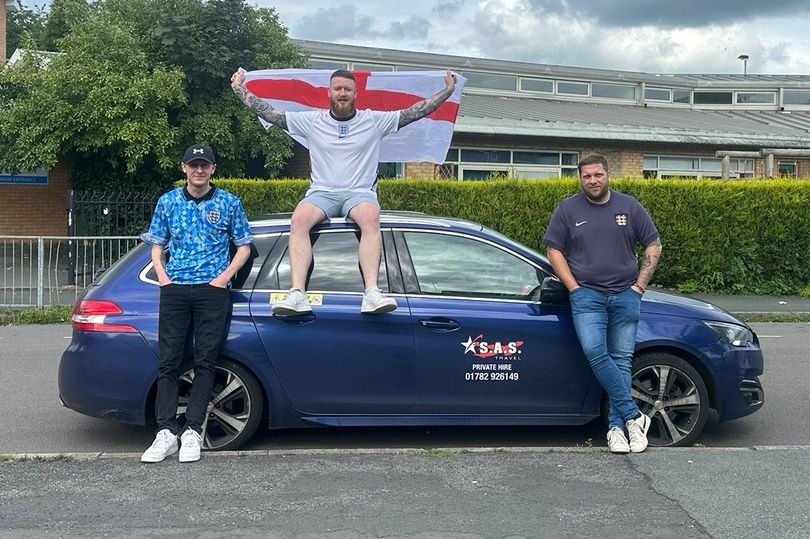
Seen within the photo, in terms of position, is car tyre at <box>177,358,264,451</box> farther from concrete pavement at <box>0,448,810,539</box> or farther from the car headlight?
the car headlight

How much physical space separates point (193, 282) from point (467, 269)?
5.68 ft

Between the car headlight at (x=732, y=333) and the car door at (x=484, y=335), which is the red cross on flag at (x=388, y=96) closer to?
the car door at (x=484, y=335)

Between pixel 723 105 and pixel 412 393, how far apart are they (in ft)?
86.3

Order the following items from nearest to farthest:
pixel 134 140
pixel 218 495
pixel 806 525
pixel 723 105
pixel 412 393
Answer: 1. pixel 806 525
2. pixel 218 495
3. pixel 412 393
4. pixel 134 140
5. pixel 723 105

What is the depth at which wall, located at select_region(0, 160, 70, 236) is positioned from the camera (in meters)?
20.0

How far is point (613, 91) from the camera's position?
1036 inches

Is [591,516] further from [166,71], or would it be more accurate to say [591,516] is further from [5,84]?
[5,84]

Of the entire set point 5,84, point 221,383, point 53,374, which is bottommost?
point 53,374

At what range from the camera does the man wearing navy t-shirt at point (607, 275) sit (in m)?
4.82

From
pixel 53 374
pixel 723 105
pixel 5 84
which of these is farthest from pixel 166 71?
pixel 723 105

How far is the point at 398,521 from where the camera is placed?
3834 millimetres

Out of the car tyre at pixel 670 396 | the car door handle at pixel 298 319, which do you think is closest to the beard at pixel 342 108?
the car door handle at pixel 298 319

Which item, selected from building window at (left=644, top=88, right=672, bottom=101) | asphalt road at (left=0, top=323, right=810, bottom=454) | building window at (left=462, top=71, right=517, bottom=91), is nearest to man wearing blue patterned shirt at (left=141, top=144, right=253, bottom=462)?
asphalt road at (left=0, top=323, right=810, bottom=454)

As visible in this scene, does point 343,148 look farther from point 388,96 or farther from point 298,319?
point 388,96
